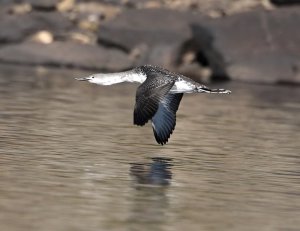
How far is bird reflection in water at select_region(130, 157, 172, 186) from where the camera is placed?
13.7 meters

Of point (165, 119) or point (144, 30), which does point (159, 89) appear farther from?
point (144, 30)

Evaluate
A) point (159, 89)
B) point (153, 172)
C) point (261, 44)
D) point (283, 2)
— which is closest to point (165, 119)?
point (159, 89)

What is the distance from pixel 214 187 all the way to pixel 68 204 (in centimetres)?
236

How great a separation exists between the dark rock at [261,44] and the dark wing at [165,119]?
17.5 m

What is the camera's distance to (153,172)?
571 inches

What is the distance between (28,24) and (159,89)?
2453 cm

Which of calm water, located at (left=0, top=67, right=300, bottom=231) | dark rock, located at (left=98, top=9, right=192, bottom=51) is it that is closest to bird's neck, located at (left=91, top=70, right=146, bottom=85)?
calm water, located at (left=0, top=67, right=300, bottom=231)

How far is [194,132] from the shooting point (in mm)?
19672

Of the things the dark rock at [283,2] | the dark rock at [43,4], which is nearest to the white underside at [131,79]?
the dark rock at [283,2]

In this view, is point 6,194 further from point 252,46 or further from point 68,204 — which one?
point 252,46

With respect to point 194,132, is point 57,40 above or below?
below

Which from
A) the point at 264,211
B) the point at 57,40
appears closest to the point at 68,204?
the point at 264,211

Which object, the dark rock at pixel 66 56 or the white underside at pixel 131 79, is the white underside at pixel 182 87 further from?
the dark rock at pixel 66 56

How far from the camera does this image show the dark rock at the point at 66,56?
35719 millimetres
